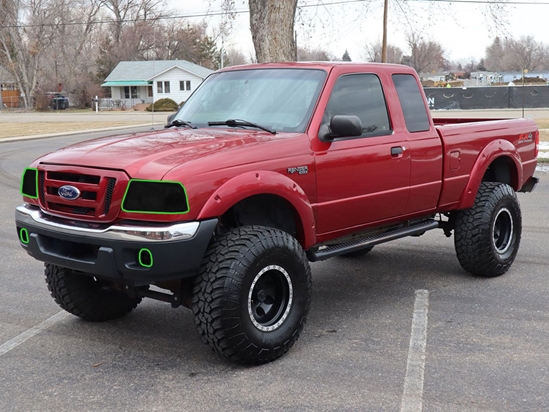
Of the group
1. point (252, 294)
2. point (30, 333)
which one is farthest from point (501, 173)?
point (30, 333)

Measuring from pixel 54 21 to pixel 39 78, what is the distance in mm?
6587

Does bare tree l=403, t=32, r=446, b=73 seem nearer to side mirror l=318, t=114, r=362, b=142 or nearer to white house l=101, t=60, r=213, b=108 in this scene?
white house l=101, t=60, r=213, b=108

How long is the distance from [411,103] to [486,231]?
4.49 feet

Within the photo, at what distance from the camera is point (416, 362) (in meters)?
4.53

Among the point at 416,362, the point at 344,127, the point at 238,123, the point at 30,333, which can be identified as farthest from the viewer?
the point at 238,123

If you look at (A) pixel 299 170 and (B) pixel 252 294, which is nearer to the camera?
(B) pixel 252 294

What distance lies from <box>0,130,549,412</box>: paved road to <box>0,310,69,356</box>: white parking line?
0.04 ft

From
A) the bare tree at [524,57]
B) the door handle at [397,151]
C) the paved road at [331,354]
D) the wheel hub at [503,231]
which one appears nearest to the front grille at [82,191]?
the paved road at [331,354]

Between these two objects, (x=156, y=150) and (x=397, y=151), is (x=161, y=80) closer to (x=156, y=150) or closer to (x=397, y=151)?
(x=397, y=151)

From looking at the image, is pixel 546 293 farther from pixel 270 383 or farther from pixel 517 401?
pixel 270 383

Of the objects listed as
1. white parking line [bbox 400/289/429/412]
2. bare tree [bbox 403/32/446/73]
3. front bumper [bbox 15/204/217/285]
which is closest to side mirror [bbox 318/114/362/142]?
front bumper [bbox 15/204/217/285]

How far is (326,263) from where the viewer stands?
24.3 feet

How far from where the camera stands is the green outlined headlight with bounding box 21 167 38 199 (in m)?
4.84

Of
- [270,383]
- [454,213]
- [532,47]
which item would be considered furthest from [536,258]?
[532,47]
